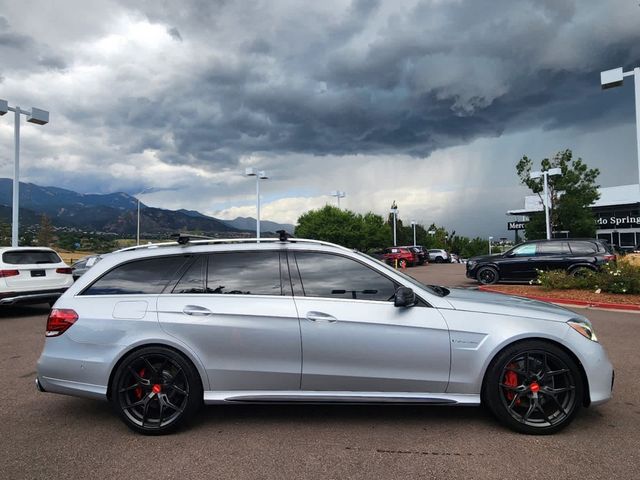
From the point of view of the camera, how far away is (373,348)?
390 centimetres

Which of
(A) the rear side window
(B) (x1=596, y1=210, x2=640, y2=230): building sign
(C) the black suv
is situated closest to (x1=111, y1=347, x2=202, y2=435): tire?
(A) the rear side window

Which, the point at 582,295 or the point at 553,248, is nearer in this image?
the point at 582,295

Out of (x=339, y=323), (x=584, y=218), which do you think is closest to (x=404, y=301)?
(x=339, y=323)

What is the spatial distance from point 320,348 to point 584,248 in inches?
581

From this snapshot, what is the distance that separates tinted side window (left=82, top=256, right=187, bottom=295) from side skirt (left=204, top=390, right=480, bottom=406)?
108cm

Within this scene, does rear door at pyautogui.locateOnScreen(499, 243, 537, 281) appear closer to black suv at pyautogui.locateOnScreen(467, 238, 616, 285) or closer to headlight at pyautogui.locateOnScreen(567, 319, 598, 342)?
black suv at pyautogui.locateOnScreen(467, 238, 616, 285)

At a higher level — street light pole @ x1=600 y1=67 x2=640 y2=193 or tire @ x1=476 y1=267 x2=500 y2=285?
street light pole @ x1=600 y1=67 x2=640 y2=193

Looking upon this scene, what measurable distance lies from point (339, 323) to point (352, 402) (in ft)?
2.17

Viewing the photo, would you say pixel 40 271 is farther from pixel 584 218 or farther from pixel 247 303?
pixel 584 218

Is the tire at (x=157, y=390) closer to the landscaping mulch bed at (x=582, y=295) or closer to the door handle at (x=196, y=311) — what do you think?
the door handle at (x=196, y=311)

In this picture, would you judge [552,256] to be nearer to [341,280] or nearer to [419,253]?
[341,280]

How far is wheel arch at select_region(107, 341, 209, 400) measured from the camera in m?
3.99

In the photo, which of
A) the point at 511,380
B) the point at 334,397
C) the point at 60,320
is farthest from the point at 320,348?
the point at 60,320

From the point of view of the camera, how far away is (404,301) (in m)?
3.85
